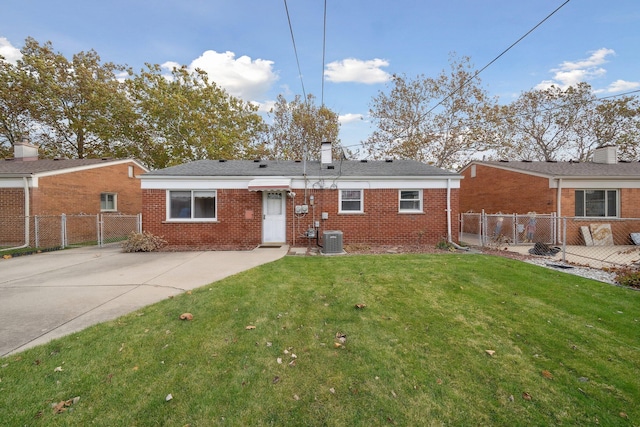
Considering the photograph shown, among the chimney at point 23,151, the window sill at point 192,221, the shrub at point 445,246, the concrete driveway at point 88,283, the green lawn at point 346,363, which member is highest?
the chimney at point 23,151

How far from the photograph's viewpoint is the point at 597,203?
42.8 ft

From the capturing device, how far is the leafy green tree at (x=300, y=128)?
83.8 ft

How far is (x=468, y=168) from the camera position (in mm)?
19047

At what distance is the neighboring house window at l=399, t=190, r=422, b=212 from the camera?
1191cm

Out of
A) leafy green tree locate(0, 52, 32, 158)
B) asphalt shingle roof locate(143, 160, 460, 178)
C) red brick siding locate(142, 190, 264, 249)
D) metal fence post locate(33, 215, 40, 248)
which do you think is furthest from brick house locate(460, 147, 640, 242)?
leafy green tree locate(0, 52, 32, 158)

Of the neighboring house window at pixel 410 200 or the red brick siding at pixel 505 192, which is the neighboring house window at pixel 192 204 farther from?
the red brick siding at pixel 505 192

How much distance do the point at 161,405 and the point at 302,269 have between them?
495 centimetres

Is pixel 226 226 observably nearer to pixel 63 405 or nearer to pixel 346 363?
pixel 63 405

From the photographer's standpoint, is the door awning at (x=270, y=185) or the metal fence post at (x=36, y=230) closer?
the door awning at (x=270, y=185)

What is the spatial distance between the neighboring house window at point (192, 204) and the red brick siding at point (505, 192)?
597 inches

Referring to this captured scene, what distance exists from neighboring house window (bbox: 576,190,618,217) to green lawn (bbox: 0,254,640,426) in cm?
1027

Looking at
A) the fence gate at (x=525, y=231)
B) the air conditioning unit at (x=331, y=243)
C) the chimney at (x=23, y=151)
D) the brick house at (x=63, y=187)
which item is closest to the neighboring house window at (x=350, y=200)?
the air conditioning unit at (x=331, y=243)

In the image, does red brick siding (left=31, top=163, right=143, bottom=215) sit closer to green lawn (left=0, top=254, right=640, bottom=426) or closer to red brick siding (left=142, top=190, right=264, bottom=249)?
red brick siding (left=142, top=190, right=264, bottom=249)

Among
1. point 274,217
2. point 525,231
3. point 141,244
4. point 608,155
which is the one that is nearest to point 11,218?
point 141,244
